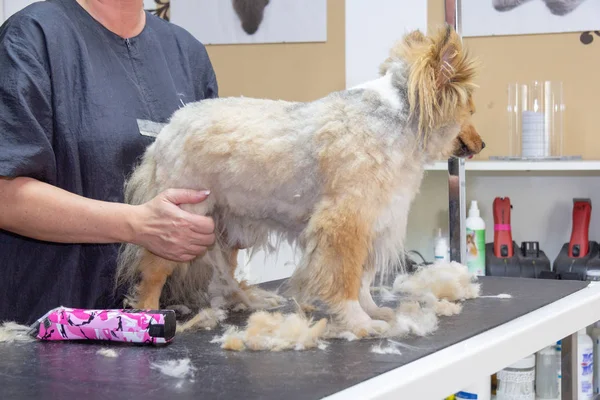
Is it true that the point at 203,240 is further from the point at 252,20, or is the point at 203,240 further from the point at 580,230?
the point at 252,20

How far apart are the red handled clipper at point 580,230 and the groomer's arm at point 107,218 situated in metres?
Answer: 1.51

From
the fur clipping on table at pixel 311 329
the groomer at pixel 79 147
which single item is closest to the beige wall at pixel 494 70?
the groomer at pixel 79 147

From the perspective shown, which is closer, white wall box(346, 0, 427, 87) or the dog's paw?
the dog's paw

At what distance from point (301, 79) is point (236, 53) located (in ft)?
0.98

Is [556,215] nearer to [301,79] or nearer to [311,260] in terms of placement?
[301,79]

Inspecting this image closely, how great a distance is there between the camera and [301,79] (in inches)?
113

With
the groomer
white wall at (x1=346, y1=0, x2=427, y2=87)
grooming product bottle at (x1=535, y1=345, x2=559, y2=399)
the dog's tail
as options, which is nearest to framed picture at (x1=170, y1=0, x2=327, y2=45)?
white wall at (x1=346, y1=0, x2=427, y2=87)

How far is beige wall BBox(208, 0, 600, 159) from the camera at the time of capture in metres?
2.52

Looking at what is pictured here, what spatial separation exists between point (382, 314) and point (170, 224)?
15.0 inches

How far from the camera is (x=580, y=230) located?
2.38m

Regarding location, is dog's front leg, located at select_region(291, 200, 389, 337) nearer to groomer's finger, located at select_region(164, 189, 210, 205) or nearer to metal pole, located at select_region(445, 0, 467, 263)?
groomer's finger, located at select_region(164, 189, 210, 205)

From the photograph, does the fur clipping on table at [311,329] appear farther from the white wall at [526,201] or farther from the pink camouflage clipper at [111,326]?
the white wall at [526,201]

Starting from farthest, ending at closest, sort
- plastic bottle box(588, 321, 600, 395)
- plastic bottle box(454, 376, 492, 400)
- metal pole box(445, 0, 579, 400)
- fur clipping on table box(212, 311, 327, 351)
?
plastic bottle box(588, 321, 600, 395) → metal pole box(445, 0, 579, 400) → plastic bottle box(454, 376, 492, 400) → fur clipping on table box(212, 311, 327, 351)

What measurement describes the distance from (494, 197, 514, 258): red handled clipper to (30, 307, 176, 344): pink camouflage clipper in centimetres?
154
